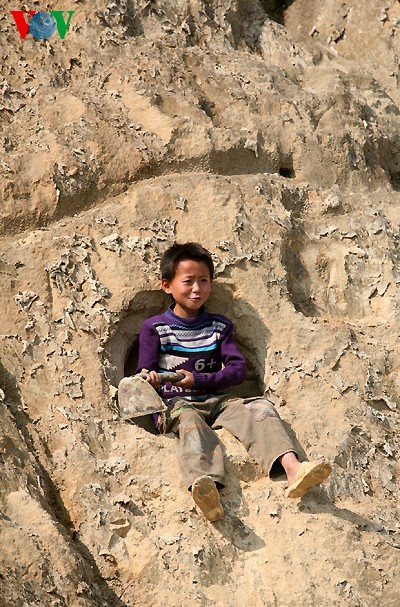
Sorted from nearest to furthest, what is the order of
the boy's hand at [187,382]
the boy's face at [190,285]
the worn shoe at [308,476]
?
the worn shoe at [308,476]
the boy's hand at [187,382]
the boy's face at [190,285]

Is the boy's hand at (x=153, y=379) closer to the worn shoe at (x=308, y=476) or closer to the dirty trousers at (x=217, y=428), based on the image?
the dirty trousers at (x=217, y=428)

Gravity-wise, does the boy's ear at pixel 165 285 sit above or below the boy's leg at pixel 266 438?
above

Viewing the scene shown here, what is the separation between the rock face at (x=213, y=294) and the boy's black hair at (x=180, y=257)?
12 centimetres

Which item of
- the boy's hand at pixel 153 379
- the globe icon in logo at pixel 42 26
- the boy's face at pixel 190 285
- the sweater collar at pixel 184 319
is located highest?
the globe icon in logo at pixel 42 26

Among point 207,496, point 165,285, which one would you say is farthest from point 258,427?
point 165,285

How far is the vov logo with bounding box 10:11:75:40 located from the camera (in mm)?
4992

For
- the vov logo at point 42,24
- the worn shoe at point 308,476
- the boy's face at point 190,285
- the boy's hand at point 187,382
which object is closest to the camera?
the worn shoe at point 308,476

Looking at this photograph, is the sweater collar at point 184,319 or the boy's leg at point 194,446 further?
the sweater collar at point 184,319

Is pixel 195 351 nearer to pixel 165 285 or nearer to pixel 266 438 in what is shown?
pixel 165 285

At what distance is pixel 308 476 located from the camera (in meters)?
3.50

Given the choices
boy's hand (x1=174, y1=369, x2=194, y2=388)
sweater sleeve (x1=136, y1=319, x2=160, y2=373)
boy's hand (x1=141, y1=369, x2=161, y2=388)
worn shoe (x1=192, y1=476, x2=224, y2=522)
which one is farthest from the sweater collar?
worn shoe (x1=192, y1=476, x2=224, y2=522)

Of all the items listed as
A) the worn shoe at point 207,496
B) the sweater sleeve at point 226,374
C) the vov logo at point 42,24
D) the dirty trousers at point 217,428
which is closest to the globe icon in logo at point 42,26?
the vov logo at point 42,24

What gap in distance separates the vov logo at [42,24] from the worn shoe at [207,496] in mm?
2732

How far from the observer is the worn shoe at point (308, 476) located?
3453mm
